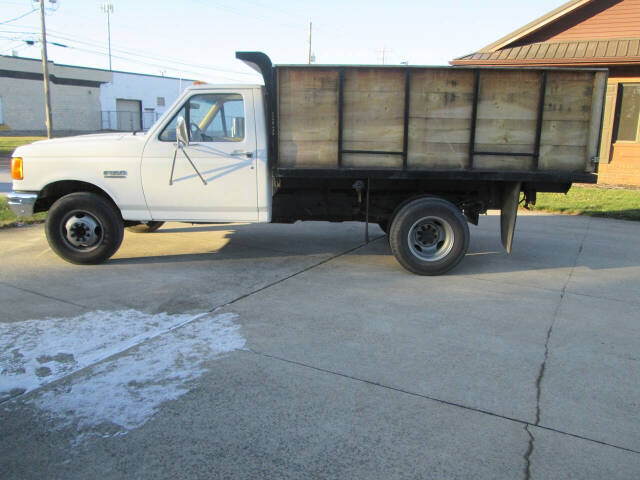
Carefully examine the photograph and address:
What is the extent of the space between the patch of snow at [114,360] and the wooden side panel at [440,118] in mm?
2927

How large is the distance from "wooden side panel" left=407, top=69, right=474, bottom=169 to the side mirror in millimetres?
2552

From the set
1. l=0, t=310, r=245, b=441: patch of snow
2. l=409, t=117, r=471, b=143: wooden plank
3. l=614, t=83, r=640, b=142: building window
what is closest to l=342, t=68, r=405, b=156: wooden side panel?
l=409, t=117, r=471, b=143: wooden plank

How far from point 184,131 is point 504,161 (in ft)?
12.0

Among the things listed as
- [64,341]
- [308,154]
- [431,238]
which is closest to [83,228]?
[64,341]

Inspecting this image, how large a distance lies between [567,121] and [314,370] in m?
4.19

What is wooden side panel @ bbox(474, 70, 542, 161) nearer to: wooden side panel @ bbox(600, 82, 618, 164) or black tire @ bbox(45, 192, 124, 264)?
black tire @ bbox(45, 192, 124, 264)

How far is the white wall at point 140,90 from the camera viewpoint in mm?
48156

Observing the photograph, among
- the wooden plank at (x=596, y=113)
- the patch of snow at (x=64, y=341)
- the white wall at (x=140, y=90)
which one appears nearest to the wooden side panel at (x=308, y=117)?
the patch of snow at (x=64, y=341)

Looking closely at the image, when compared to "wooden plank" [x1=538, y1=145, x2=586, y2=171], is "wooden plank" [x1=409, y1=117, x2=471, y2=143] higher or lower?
higher

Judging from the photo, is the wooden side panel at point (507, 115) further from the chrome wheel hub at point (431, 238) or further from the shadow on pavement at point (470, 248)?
the shadow on pavement at point (470, 248)

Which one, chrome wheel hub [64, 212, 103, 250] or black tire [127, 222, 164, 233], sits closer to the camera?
chrome wheel hub [64, 212, 103, 250]

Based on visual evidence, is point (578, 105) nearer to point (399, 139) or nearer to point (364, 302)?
point (399, 139)

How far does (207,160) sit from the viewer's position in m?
6.32

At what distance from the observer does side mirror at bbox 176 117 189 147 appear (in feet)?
19.2
